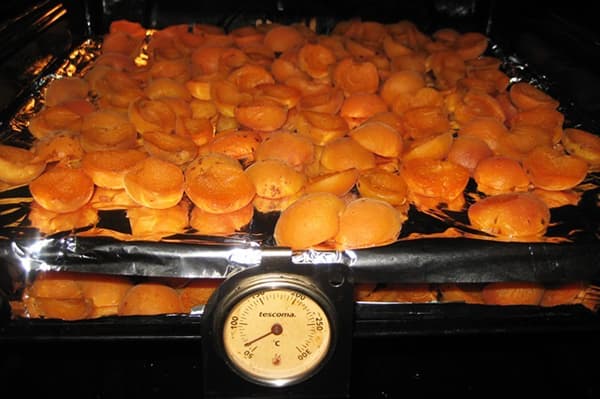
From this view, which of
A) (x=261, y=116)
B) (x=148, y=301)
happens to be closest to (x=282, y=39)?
(x=261, y=116)

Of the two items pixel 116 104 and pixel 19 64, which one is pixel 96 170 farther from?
pixel 19 64

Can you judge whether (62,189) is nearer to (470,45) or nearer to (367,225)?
(367,225)

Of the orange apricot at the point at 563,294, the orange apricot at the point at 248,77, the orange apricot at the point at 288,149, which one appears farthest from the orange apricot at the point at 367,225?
the orange apricot at the point at 248,77

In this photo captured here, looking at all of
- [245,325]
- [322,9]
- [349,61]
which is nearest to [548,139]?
[349,61]

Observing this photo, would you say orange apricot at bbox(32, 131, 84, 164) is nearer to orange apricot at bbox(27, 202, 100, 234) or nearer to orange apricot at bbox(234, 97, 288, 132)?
orange apricot at bbox(27, 202, 100, 234)

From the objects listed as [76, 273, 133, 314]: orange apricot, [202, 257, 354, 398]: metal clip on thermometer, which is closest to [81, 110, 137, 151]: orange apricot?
[76, 273, 133, 314]: orange apricot

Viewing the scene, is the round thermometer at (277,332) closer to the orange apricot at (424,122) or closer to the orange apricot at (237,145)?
the orange apricot at (237,145)

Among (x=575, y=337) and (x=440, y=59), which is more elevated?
(x=440, y=59)
